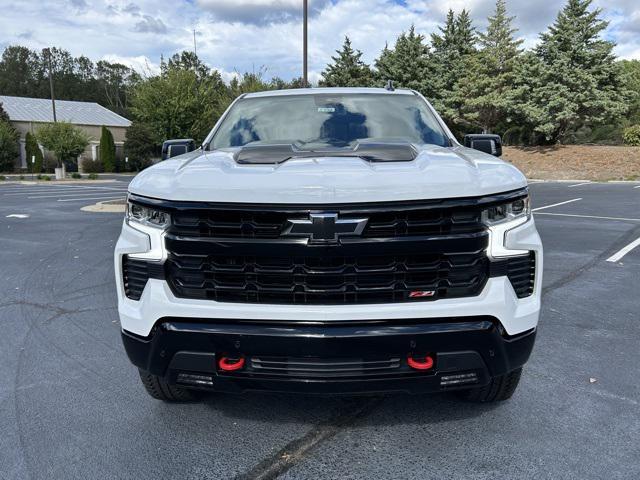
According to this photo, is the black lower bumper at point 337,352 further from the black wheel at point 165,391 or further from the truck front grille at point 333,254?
the black wheel at point 165,391

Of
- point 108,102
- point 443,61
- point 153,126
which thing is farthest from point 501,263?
point 108,102

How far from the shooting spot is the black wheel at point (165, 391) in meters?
2.81

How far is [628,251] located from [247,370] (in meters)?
7.24

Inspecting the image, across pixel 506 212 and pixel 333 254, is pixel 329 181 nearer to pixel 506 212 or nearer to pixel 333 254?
pixel 333 254

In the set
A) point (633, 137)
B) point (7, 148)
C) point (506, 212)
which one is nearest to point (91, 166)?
point (7, 148)

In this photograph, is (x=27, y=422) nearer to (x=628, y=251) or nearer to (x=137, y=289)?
(x=137, y=289)

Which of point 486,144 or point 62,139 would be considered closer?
point 486,144

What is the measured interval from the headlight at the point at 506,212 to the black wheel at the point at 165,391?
1851 millimetres

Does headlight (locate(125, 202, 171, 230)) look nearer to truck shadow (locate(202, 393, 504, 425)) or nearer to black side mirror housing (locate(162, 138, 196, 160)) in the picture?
truck shadow (locate(202, 393, 504, 425))

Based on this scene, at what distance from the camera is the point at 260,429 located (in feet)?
9.00

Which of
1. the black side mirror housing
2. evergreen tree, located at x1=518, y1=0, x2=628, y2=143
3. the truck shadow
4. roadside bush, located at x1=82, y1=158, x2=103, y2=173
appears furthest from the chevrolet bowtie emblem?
roadside bush, located at x1=82, y1=158, x2=103, y2=173

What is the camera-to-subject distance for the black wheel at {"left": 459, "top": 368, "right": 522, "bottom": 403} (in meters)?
2.75

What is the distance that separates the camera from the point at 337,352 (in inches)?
86.4

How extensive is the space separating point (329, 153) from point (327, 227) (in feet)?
2.50
